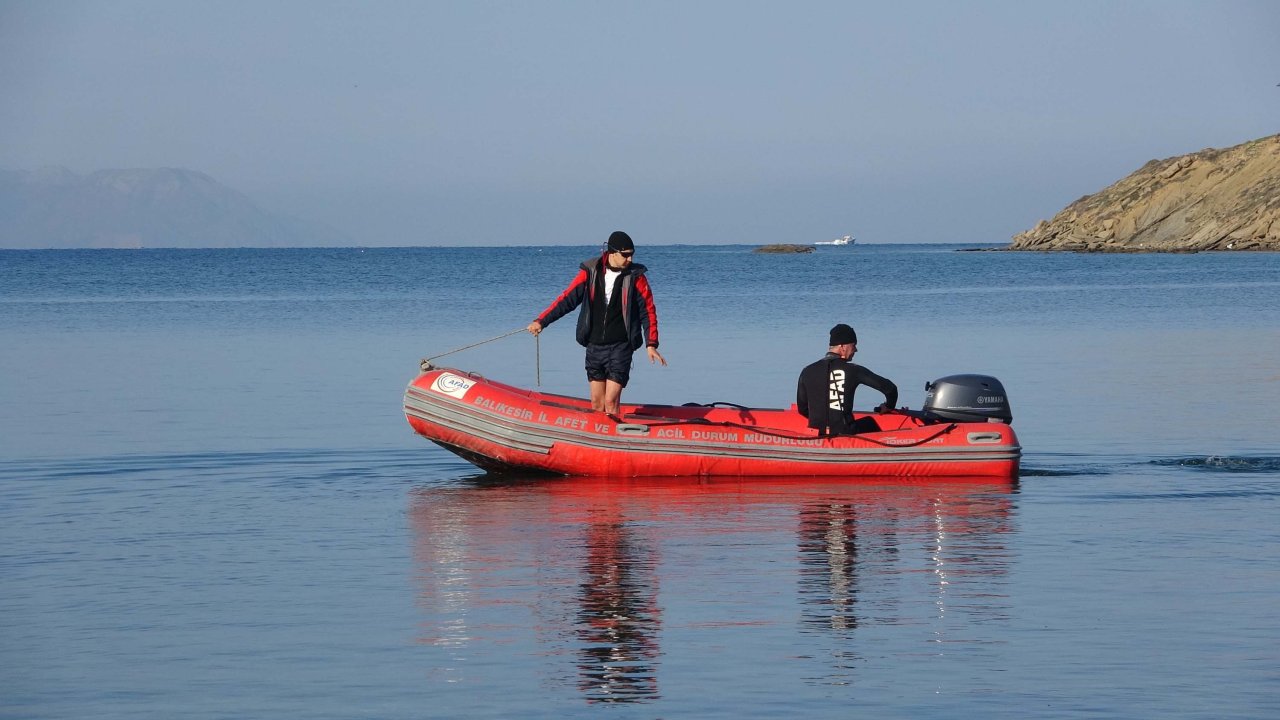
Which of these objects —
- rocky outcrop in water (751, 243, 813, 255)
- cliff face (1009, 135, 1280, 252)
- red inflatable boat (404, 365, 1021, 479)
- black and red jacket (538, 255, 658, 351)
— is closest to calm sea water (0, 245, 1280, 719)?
red inflatable boat (404, 365, 1021, 479)

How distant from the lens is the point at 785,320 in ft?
121

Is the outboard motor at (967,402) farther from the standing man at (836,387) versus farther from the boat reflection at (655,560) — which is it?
the boat reflection at (655,560)

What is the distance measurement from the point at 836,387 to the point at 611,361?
1.76 metres

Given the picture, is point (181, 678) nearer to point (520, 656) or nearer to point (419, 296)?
point (520, 656)

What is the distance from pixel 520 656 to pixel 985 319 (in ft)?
100

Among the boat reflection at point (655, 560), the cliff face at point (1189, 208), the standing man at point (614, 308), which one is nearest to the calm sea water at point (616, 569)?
the boat reflection at point (655, 560)

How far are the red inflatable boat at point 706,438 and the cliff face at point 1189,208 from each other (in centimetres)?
8486

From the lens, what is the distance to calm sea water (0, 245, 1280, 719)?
666cm

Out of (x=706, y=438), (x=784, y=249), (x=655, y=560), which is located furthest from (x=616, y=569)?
(x=784, y=249)

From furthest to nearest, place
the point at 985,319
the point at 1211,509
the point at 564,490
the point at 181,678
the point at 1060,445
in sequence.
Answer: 1. the point at 985,319
2. the point at 1060,445
3. the point at 564,490
4. the point at 1211,509
5. the point at 181,678

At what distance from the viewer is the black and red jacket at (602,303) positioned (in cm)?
1245

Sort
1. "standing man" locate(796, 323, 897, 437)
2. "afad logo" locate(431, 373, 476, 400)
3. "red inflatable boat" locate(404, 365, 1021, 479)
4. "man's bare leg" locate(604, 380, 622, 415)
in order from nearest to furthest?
"standing man" locate(796, 323, 897, 437), "red inflatable boat" locate(404, 365, 1021, 479), "man's bare leg" locate(604, 380, 622, 415), "afad logo" locate(431, 373, 476, 400)

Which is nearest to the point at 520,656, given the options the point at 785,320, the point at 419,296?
the point at 785,320

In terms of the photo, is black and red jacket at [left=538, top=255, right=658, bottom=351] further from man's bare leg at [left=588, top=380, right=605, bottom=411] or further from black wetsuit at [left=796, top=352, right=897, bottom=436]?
black wetsuit at [left=796, top=352, right=897, bottom=436]
